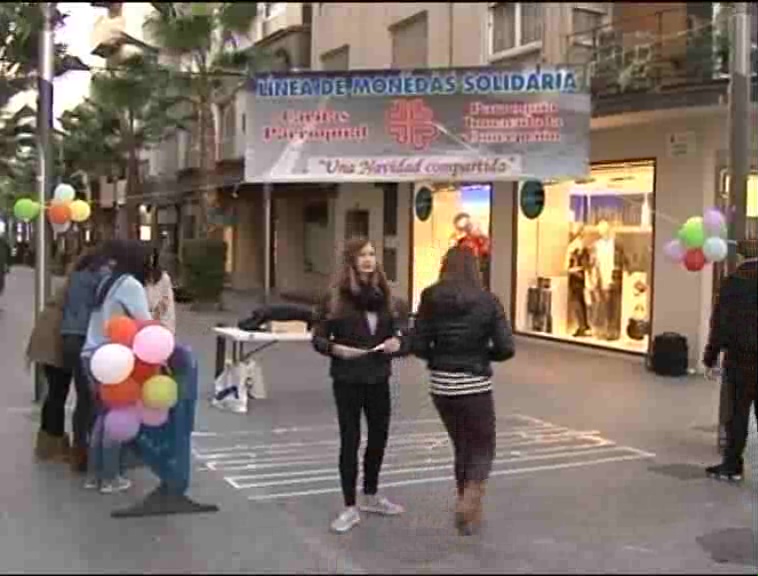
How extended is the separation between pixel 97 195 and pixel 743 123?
126 ft

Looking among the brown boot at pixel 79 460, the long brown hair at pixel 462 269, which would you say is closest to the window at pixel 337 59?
the brown boot at pixel 79 460

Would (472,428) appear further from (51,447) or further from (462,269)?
(51,447)

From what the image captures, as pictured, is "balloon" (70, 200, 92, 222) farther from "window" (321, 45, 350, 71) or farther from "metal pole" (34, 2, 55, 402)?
"window" (321, 45, 350, 71)

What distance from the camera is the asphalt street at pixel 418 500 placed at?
213 inches

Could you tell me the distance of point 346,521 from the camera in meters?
6.00

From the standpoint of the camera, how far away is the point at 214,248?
24250mm

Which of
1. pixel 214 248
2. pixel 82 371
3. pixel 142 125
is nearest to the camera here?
pixel 82 371

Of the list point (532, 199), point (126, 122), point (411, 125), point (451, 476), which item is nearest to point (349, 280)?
point (451, 476)

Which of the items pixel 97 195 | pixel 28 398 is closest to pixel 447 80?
pixel 28 398

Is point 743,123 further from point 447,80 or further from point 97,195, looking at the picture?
point 97,195

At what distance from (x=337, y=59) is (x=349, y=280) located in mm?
13357

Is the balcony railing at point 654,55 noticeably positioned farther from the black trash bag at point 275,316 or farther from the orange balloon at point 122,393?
the orange balloon at point 122,393

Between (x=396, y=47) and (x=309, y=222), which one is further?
(x=309, y=222)

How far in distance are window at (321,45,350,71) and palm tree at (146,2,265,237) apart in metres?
1.43
